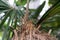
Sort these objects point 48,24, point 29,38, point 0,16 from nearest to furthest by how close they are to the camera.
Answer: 1. point 29,38
2. point 0,16
3. point 48,24

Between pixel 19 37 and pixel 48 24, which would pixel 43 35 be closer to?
pixel 19 37

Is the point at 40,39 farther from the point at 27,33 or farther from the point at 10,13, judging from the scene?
the point at 10,13

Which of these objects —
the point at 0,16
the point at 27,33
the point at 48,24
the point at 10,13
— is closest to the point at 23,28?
the point at 27,33

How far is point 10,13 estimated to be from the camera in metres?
1.05

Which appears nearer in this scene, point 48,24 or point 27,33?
point 27,33

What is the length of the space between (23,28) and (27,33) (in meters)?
0.04

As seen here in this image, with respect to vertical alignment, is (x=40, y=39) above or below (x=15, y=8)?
below

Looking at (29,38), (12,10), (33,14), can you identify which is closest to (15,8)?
(12,10)

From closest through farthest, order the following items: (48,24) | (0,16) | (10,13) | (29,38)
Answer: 1. (29,38)
2. (10,13)
3. (0,16)
4. (48,24)

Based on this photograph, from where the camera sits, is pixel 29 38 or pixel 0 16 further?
pixel 0 16

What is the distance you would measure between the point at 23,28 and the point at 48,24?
410 millimetres

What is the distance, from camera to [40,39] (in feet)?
3.03

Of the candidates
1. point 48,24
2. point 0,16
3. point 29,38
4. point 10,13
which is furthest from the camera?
point 48,24

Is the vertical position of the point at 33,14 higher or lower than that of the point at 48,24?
higher
